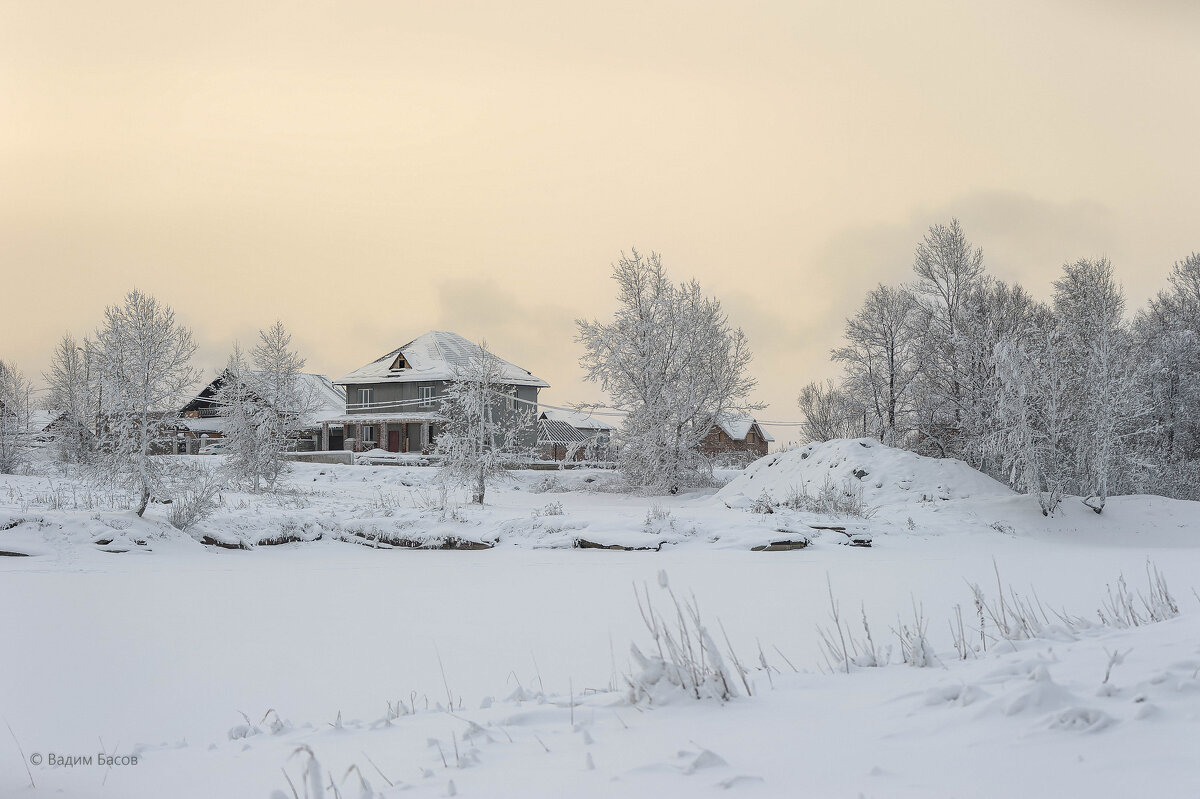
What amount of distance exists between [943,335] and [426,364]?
31567 mm

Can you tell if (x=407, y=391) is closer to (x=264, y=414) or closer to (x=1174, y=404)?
(x=264, y=414)

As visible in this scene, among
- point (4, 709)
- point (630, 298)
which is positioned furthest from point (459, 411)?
point (4, 709)

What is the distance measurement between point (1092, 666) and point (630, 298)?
95.4 feet

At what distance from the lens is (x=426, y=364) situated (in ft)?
171

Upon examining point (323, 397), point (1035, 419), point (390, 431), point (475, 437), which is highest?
point (323, 397)

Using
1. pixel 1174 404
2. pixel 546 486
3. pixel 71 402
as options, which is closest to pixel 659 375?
pixel 546 486

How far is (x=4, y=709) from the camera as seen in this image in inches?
237

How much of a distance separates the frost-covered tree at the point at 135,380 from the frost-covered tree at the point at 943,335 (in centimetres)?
2222

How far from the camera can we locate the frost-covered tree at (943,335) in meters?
28.6

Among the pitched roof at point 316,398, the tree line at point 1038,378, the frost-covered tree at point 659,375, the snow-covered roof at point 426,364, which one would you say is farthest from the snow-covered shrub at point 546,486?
the pitched roof at point 316,398

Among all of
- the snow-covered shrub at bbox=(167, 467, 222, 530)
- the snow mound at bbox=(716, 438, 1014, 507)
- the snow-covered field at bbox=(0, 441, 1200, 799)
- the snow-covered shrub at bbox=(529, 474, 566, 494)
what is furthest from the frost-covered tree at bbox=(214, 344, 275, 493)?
the snow mound at bbox=(716, 438, 1014, 507)

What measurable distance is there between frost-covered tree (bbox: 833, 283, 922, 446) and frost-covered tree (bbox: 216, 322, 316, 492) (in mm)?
20700

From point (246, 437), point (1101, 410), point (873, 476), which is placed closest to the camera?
point (1101, 410)

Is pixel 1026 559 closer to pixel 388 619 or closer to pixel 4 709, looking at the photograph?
pixel 388 619
